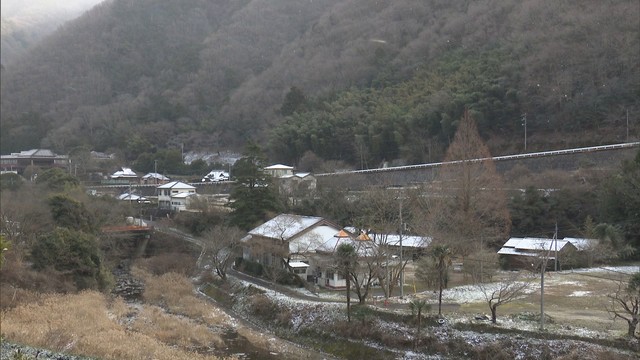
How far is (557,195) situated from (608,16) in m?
20.0

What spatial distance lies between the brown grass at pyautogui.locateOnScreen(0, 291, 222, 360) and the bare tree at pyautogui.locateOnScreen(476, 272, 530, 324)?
7673 millimetres

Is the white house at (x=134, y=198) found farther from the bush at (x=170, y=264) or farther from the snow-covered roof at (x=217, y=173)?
the bush at (x=170, y=264)

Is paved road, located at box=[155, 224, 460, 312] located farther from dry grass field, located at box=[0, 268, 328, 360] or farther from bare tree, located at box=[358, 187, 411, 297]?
dry grass field, located at box=[0, 268, 328, 360]

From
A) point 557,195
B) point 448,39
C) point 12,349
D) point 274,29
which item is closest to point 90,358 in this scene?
point 12,349

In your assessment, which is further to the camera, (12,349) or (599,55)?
(599,55)

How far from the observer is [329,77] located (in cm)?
6391

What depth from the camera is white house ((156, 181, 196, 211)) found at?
41.8m

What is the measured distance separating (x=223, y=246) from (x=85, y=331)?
11.2 meters

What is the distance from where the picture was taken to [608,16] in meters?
39.0

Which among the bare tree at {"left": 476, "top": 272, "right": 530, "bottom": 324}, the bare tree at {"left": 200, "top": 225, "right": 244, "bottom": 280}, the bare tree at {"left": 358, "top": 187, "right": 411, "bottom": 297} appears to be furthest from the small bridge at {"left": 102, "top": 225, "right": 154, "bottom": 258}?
the bare tree at {"left": 476, "top": 272, "right": 530, "bottom": 324}

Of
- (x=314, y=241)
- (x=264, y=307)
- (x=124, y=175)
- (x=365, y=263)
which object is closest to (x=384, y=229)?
(x=365, y=263)

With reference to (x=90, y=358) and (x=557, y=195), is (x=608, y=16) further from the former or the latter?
(x=90, y=358)

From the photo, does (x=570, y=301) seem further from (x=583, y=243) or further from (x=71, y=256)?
(x=71, y=256)

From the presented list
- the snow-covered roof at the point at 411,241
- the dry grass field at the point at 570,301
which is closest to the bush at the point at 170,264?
the snow-covered roof at the point at 411,241
